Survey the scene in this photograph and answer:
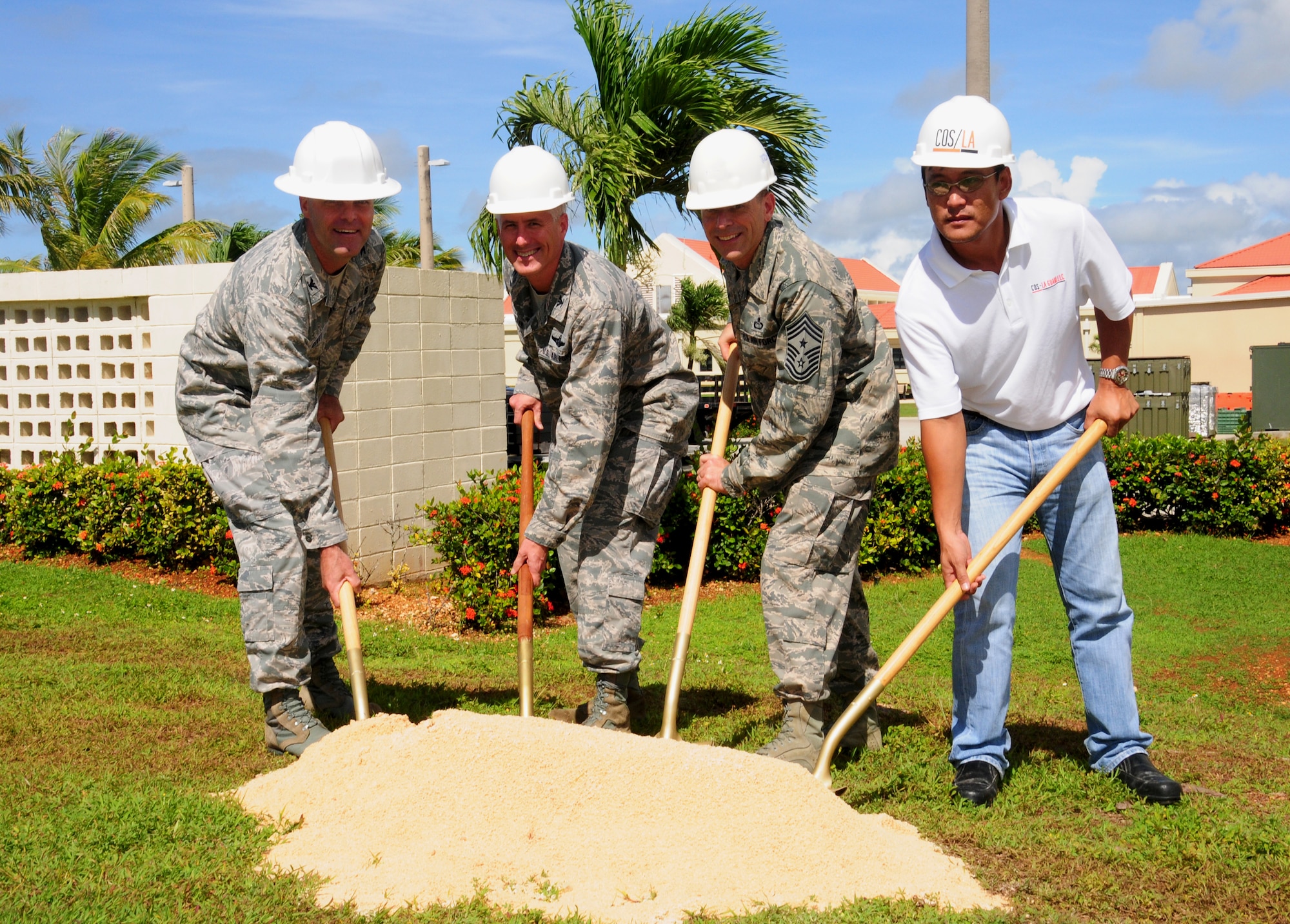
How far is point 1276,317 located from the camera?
1119 inches

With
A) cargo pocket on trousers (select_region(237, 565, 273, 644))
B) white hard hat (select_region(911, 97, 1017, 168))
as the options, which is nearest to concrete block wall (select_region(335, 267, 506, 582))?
cargo pocket on trousers (select_region(237, 565, 273, 644))

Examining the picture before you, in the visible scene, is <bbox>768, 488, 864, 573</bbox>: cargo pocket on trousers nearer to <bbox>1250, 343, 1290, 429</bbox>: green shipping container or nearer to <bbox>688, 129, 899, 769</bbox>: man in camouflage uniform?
<bbox>688, 129, 899, 769</bbox>: man in camouflage uniform

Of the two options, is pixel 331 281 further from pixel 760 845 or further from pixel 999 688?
pixel 999 688

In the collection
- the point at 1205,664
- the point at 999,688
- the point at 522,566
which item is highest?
the point at 522,566

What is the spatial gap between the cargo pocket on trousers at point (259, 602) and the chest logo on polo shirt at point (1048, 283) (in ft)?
9.48

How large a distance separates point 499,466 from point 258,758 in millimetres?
5785

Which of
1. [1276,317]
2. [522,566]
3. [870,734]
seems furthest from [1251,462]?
[1276,317]

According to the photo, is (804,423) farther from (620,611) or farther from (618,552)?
(620,611)

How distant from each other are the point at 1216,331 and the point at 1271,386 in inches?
→ 439

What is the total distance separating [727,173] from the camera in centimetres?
387

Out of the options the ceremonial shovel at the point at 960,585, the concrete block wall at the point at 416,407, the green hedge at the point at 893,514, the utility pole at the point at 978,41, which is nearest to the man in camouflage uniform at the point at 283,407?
the ceremonial shovel at the point at 960,585

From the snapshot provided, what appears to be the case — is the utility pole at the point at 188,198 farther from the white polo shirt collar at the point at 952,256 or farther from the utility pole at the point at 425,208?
the white polo shirt collar at the point at 952,256

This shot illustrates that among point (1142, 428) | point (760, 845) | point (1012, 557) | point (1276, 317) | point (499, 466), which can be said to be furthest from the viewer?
point (1276, 317)

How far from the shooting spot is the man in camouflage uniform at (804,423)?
388 centimetres
